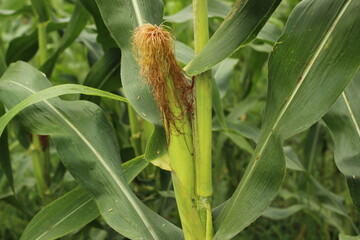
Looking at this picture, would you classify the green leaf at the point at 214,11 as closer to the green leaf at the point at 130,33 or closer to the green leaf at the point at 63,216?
the green leaf at the point at 130,33

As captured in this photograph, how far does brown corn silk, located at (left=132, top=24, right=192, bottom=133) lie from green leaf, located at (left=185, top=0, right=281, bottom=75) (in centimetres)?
5

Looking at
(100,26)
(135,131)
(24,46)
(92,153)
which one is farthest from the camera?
(24,46)

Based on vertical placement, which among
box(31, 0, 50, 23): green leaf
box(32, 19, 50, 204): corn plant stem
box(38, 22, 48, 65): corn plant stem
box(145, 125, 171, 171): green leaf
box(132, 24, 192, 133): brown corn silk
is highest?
box(132, 24, 192, 133): brown corn silk

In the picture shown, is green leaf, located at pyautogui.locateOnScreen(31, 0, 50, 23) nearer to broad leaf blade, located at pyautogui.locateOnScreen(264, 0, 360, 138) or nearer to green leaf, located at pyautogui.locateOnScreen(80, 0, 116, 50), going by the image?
green leaf, located at pyautogui.locateOnScreen(80, 0, 116, 50)

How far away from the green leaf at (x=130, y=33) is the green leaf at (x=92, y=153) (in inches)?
7.2

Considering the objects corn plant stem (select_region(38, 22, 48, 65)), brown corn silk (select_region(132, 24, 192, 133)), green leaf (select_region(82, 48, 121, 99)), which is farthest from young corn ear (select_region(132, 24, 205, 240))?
corn plant stem (select_region(38, 22, 48, 65))

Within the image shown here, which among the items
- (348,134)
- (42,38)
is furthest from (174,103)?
(42,38)

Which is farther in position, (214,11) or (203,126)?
(214,11)

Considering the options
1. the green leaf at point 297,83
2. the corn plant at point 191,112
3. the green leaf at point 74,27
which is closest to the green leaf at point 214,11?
the corn plant at point 191,112

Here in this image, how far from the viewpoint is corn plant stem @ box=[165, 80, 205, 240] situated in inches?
45.6

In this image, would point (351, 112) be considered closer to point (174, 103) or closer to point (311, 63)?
point (311, 63)

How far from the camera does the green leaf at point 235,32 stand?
1083 mm

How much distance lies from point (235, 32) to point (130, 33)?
1.00ft

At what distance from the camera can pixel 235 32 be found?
1.12m
